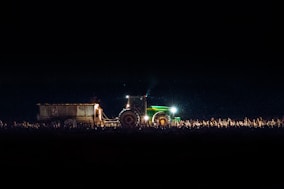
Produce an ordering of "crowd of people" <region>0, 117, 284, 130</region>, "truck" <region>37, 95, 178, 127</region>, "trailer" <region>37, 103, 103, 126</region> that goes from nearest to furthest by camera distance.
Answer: "crowd of people" <region>0, 117, 284, 130</region>
"truck" <region>37, 95, 178, 127</region>
"trailer" <region>37, 103, 103, 126</region>

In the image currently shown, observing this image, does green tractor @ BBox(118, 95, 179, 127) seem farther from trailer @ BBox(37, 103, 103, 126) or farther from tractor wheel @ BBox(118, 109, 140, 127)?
trailer @ BBox(37, 103, 103, 126)

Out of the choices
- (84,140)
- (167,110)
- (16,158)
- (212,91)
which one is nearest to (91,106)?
(167,110)

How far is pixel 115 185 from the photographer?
9078 millimetres

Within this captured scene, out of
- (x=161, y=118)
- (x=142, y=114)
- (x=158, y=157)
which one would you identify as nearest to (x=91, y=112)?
(x=142, y=114)

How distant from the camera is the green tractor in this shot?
26234 mm

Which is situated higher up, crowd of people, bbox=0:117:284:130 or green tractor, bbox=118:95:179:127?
green tractor, bbox=118:95:179:127

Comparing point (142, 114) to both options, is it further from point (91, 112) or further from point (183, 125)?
point (183, 125)

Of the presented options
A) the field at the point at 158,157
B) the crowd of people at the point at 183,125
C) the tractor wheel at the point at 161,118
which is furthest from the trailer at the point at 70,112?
the field at the point at 158,157

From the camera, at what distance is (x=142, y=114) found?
2691cm

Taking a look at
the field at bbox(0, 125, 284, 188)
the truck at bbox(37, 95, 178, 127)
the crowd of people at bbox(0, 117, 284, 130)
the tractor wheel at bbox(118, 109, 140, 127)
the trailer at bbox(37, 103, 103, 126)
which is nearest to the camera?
the field at bbox(0, 125, 284, 188)

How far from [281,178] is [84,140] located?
8.63 m

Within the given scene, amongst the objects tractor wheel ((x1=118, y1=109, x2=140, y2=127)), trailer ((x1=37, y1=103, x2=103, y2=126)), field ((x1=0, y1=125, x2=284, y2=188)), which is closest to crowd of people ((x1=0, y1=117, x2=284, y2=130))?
trailer ((x1=37, y1=103, x2=103, y2=126))

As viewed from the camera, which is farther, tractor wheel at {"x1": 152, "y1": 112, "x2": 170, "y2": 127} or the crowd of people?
tractor wheel at {"x1": 152, "y1": 112, "x2": 170, "y2": 127}

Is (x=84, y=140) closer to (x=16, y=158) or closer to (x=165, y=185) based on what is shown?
(x=16, y=158)
